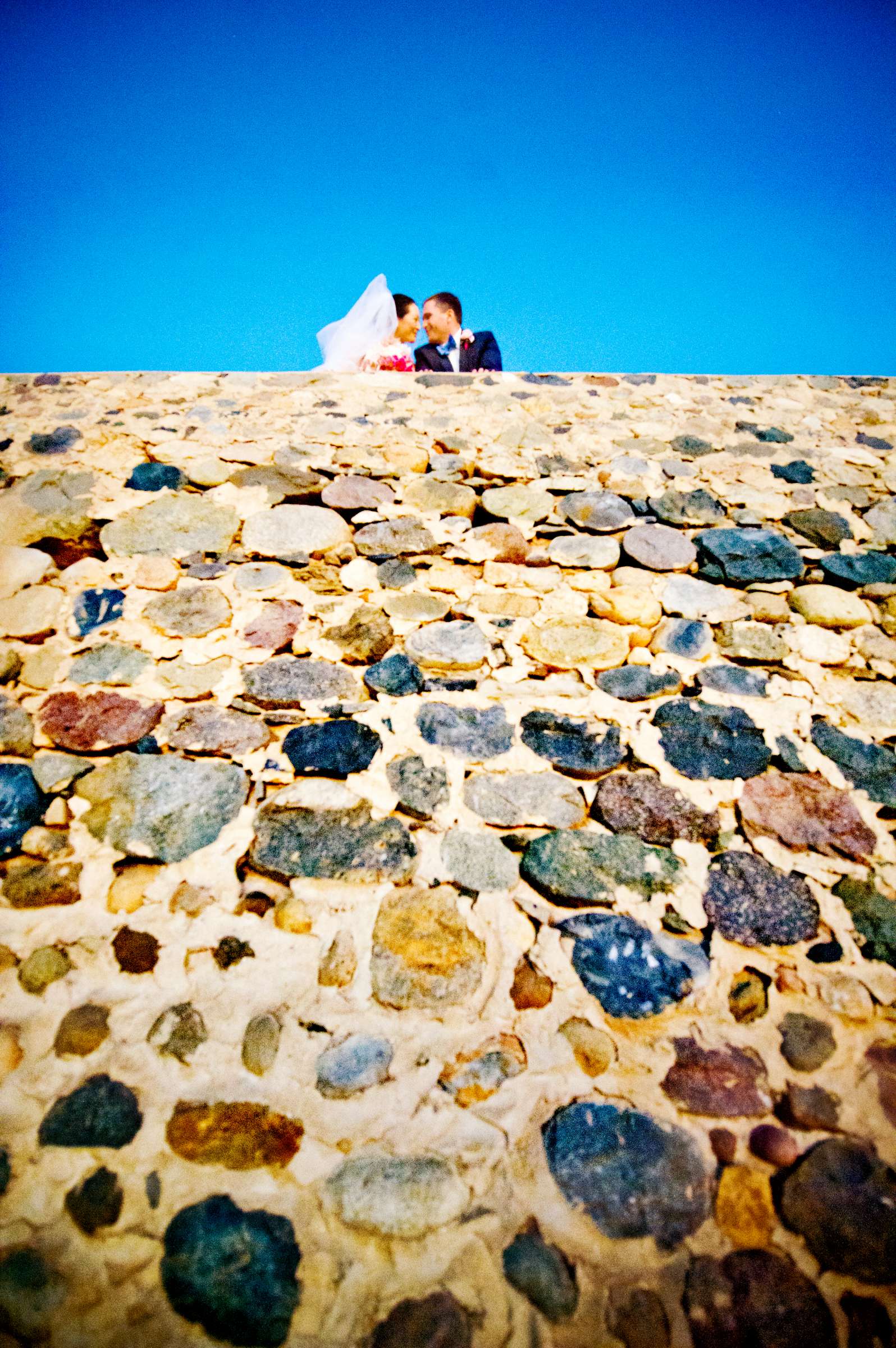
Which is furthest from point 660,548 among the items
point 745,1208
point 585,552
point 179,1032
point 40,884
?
point 40,884

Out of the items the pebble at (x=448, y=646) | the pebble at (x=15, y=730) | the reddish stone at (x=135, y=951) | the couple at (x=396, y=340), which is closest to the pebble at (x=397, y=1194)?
the reddish stone at (x=135, y=951)

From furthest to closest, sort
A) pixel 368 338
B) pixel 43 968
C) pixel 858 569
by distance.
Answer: pixel 368 338 < pixel 858 569 < pixel 43 968

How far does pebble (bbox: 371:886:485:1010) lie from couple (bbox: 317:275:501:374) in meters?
3.39

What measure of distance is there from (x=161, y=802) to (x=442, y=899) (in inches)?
32.7

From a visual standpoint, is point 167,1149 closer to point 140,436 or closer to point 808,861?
point 808,861

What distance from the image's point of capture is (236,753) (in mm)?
1753

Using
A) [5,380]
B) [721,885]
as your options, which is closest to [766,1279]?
[721,885]

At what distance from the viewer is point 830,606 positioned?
223 cm

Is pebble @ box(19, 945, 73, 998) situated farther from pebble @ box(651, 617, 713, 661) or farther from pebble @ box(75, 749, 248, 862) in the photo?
pebble @ box(651, 617, 713, 661)

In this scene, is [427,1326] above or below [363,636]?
below

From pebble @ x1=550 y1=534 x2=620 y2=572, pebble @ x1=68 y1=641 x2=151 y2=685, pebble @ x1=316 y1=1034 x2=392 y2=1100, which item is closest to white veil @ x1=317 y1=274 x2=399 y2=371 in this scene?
pebble @ x1=550 y1=534 x2=620 y2=572

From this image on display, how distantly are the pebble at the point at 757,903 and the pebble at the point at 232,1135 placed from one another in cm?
108

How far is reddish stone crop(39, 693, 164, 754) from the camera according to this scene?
177cm

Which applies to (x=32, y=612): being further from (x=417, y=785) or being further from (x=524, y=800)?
(x=524, y=800)
